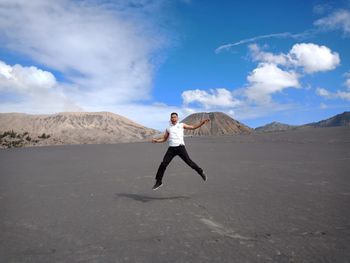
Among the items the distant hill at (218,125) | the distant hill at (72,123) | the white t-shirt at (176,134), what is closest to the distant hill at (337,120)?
the distant hill at (218,125)

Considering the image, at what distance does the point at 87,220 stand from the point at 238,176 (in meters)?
6.20

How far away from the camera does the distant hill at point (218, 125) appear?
11710 centimetres

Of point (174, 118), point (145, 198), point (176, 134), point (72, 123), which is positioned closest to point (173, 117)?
point (174, 118)

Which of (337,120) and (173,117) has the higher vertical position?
(337,120)

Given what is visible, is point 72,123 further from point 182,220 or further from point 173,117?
point 182,220

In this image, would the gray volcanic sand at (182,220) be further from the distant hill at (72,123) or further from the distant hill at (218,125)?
the distant hill at (218,125)

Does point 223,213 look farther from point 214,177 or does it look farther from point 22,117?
point 22,117

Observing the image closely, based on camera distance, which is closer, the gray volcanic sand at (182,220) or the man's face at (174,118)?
the gray volcanic sand at (182,220)

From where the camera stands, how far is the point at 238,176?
1160cm

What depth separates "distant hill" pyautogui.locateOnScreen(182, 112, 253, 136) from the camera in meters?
Result: 117

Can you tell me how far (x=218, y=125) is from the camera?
120 meters

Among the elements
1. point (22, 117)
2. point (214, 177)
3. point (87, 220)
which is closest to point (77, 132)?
point (214, 177)

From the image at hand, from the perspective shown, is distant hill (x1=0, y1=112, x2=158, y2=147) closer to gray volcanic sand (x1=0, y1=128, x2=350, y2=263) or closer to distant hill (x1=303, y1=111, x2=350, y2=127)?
distant hill (x1=303, y1=111, x2=350, y2=127)

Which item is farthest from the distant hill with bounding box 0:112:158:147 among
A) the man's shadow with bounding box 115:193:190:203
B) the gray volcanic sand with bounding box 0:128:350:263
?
the man's shadow with bounding box 115:193:190:203
